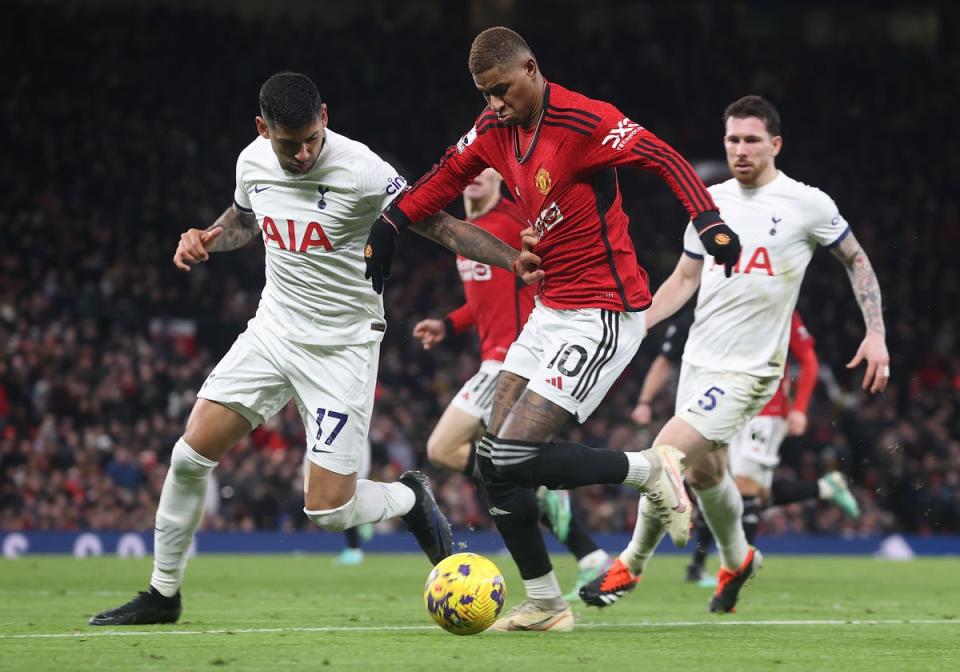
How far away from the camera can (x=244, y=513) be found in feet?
62.1

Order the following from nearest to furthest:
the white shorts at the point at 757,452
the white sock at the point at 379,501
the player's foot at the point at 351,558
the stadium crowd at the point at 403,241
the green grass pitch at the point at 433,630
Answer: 1. the green grass pitch at the point at 433,630
2. the white sock at the point at 379,501
3. the white shorts at the point at 757,452
4. the player's foot at the point at 351,558
5. the stadium crowd at the point at 403,241

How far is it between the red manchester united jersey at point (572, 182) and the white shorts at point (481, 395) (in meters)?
3.08

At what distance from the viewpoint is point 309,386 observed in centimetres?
719

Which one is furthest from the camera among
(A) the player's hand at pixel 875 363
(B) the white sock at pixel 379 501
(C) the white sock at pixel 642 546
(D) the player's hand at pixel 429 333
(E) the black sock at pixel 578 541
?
(E) the black sock at pixel 578 541

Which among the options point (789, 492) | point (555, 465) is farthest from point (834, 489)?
point (555, 465)

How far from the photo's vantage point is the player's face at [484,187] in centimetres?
991

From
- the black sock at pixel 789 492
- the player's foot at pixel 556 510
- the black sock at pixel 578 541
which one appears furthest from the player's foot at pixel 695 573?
the player's foot at pixel 556 510

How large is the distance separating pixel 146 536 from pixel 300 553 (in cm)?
205

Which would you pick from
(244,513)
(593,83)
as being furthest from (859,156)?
(244,513)

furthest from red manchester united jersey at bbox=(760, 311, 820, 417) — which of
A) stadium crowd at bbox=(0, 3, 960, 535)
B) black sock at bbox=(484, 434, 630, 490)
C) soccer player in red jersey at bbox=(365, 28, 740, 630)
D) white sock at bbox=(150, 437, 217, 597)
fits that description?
stadium crowd at bbox=(0, 3, 960, 535)

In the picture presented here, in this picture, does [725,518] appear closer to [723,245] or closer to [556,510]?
[556,510]

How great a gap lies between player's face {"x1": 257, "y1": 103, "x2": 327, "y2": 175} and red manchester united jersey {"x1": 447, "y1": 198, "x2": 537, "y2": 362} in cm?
296

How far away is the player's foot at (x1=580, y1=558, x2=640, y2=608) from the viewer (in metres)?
7.77

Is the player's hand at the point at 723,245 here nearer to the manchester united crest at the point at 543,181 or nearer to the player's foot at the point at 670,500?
the manchester united crest at the point at 543,181
